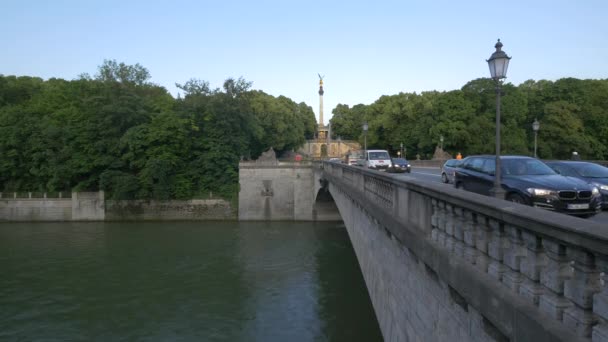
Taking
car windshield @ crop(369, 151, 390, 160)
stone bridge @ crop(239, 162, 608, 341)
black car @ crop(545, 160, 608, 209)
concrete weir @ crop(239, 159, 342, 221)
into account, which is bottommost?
concrete weir @ crop(239, 159, 342, 221)

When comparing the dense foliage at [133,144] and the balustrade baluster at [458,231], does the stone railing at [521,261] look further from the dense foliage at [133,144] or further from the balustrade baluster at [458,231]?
the dense foliage at [133,144]

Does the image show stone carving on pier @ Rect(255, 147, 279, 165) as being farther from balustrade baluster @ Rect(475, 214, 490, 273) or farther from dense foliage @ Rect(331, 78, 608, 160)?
balustrade baluster @ Rect(475, 214, 490, 273)

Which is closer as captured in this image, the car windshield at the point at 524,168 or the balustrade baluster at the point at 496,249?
the balustrade baluster at the point at 496,249

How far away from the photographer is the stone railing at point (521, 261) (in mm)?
2750

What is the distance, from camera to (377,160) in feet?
94.2

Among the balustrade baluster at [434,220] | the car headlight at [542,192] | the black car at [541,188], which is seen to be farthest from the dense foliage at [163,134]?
the balustrade baluster at [434,220]

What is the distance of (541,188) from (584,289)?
6.47m

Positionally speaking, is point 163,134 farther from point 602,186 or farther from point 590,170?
point 602,186

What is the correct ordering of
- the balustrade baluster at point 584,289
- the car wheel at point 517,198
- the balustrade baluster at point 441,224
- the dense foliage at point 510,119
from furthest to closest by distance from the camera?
the dense foliage at point 510,119 → the car wheel at point 517,198 → the balustrade baluster at point 441,224 → the balustrade baluster at point 584,289

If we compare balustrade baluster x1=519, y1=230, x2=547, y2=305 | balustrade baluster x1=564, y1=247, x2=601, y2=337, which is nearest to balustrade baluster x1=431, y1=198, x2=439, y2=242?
balustrade baluster x1=519, y1=230, x2=547, y2=305

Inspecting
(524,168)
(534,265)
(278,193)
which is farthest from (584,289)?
(278,193)

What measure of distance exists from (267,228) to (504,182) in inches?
1199

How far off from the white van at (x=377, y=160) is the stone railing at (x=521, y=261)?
2255 centimetres

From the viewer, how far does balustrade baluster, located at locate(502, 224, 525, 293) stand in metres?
3.54
